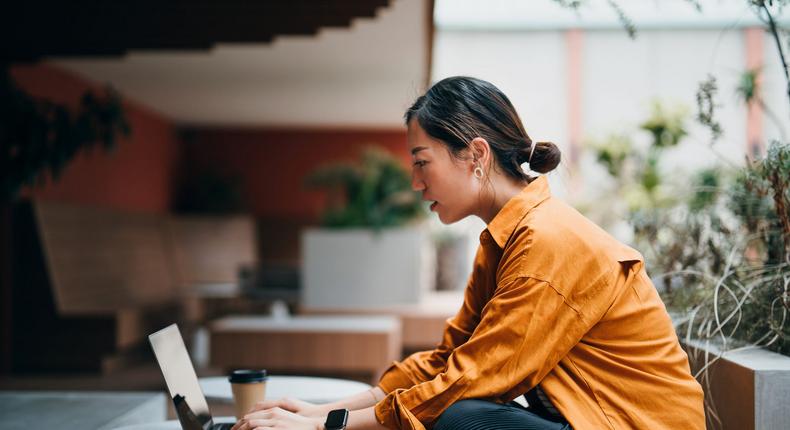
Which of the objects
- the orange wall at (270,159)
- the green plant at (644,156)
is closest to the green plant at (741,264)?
the green plant at (644,156)

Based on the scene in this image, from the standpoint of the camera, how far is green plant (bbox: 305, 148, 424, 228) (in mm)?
5672

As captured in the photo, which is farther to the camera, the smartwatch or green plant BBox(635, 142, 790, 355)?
green plant BBox(635, 142, 790, 355)

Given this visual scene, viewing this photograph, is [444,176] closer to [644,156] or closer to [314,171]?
[314,171]

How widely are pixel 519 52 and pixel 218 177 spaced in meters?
4.69

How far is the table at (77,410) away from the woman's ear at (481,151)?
117 cm

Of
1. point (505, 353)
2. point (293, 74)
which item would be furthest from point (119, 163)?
point (505, 353)

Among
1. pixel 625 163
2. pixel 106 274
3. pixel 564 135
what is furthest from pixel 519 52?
pixel 106 274

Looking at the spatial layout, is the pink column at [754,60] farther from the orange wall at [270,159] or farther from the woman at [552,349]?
the woman at [552,349]

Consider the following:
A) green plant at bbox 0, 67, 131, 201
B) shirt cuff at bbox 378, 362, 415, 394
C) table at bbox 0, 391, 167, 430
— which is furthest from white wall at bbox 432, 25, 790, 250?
shirt cuff at bbox 378, 362, 415, 394

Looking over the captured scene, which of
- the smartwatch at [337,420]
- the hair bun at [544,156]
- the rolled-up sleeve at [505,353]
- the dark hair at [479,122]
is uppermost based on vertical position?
the dark hair at [479,122]

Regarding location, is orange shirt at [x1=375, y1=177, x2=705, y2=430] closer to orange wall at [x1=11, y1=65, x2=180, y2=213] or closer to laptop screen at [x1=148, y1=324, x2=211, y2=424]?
laptop screen at [x1=148, y1=324, x2=211, y2=424]

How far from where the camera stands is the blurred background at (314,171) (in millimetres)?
2502

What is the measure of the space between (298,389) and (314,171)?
12.5 ft

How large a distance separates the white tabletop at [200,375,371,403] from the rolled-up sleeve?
0.84m
